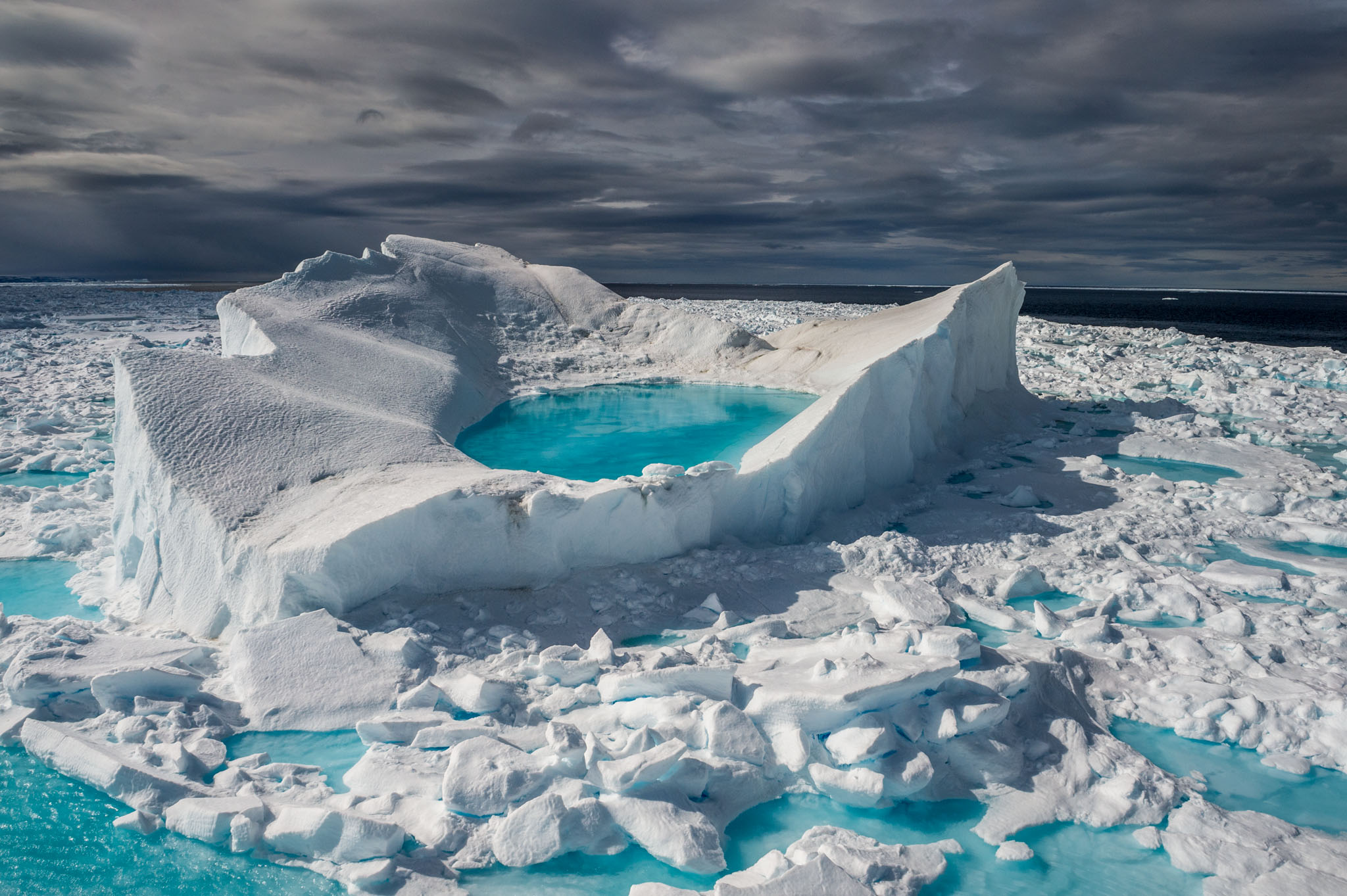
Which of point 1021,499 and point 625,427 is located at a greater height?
point 625,427

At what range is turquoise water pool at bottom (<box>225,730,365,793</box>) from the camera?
3619mm

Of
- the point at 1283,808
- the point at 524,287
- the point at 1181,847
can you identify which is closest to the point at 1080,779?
the point at 1181,847

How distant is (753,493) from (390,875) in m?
4.00

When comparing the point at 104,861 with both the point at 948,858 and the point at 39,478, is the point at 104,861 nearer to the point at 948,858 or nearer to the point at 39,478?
the point at 948,858

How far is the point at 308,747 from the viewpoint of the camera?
3.74 m

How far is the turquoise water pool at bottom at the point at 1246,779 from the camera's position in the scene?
3.47m

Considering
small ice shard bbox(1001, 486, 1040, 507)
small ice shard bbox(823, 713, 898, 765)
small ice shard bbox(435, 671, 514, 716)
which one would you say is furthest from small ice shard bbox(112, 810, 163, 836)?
small ice shard bbox(1001, 486, 1040, 507)

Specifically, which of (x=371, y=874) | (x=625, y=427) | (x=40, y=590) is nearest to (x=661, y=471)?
(x=371, y=874)

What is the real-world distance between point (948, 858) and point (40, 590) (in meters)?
6.36

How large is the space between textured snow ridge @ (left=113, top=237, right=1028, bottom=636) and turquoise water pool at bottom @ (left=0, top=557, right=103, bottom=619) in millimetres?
313

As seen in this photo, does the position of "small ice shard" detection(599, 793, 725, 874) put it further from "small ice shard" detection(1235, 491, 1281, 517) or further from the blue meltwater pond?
"small ice shard" detection(1235, 491, 1281, 517)

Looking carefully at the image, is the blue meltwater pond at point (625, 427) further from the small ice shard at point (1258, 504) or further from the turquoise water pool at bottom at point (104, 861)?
the small ice shard at point (1258, 504)

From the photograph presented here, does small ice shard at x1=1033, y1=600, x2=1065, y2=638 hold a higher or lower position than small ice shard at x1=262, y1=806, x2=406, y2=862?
higher

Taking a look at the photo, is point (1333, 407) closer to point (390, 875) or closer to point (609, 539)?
point (609, 539)
